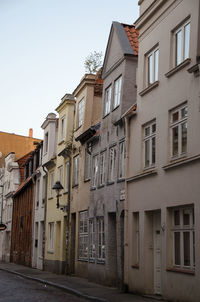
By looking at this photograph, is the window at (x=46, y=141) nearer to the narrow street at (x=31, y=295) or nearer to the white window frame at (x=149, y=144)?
the narrow street at (x=31, y=295)

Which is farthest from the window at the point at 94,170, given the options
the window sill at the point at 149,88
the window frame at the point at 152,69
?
the window frame at the point at 152,69

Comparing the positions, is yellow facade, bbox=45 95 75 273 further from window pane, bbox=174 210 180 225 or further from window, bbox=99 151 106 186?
window pane, bbox=174 210 180 225

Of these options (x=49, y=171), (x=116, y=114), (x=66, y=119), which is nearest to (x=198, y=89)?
(x=116, y=114)

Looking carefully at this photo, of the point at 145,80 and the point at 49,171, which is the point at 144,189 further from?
the point at 49,171

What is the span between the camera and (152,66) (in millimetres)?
16812

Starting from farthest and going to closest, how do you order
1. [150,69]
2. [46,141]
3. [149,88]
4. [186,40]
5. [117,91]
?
[46,141], [117,91], [150,69], [149,88], [186,40]

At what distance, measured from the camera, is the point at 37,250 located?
3419cm

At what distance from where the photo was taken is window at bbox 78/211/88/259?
23500mm

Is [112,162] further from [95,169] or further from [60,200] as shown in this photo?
[60,200]

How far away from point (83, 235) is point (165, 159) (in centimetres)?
1029

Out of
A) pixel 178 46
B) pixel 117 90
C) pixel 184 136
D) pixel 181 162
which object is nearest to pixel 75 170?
pixel 117 90

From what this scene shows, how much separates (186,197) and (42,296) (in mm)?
5785

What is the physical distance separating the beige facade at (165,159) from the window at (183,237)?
0.03m

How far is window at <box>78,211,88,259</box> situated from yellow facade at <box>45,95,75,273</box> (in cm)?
206
